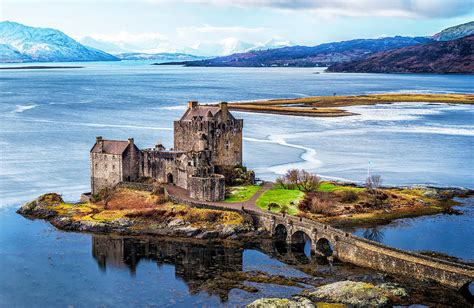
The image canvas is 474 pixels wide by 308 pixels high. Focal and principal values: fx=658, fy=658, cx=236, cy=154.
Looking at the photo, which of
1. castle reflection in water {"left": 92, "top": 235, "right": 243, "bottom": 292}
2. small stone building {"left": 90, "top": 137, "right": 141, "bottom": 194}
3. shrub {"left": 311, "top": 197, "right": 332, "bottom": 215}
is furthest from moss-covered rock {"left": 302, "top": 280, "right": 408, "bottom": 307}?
small stone building {"left": 90, "top": 137, "right": 141, "bottom": 194}

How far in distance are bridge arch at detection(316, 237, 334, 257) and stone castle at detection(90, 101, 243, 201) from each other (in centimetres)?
1514

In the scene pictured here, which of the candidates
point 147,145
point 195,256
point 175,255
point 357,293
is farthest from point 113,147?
point 357,293

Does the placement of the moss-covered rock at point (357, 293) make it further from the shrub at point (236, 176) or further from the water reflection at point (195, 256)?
the shrub at point (236, 176)

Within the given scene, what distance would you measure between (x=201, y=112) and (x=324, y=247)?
26837mm

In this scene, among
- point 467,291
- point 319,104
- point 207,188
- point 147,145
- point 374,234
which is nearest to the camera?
point 467,291

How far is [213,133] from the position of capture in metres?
76.2

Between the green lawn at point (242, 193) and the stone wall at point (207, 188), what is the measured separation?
3.80 feet

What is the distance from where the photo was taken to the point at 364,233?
61.6 meters

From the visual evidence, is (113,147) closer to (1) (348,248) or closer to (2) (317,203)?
(2) (317,203)

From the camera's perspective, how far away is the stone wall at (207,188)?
66.5 meters

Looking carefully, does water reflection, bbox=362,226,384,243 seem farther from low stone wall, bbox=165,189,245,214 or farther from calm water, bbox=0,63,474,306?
low stone wall, bbox=165,189,245,214

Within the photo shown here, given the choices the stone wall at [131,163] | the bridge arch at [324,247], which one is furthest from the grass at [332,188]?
the stone wall at [131,163]

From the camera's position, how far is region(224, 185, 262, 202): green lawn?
6821cm

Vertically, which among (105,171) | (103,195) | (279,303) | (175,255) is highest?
(105,171)
